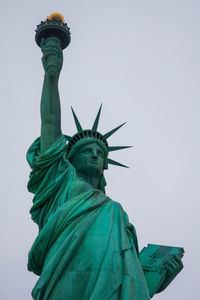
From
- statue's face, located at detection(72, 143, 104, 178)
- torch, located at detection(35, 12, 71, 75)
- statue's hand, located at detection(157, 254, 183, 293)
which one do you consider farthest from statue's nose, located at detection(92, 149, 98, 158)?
torch, located at detection(35, 12, 71, 75)

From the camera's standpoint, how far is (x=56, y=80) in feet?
48.1

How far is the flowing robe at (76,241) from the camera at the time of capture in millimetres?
10938

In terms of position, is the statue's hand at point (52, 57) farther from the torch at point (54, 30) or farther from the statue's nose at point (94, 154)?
the statue's nose at point (94, 154)

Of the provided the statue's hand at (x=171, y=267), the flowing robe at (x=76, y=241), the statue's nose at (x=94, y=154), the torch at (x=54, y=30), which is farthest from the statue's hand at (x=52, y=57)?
the statue's hand at (x=171, y=267)

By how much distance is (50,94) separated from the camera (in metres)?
14.4

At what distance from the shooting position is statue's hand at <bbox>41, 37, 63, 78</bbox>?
14.6m

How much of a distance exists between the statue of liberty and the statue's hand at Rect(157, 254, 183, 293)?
0.02m

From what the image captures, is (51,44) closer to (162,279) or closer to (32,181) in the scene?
(32,181)

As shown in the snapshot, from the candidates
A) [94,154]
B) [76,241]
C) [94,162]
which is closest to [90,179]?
[94,162]

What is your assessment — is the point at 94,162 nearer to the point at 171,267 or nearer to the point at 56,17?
the point at 171,267

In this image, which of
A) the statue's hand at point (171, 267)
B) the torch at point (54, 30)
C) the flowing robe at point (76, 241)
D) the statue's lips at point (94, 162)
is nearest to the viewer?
the flowing robe at point (76, 241)

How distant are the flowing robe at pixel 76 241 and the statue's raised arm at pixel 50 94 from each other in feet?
1.42

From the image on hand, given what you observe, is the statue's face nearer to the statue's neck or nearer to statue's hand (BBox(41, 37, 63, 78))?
the statue's neck

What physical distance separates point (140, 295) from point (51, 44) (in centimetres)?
686
